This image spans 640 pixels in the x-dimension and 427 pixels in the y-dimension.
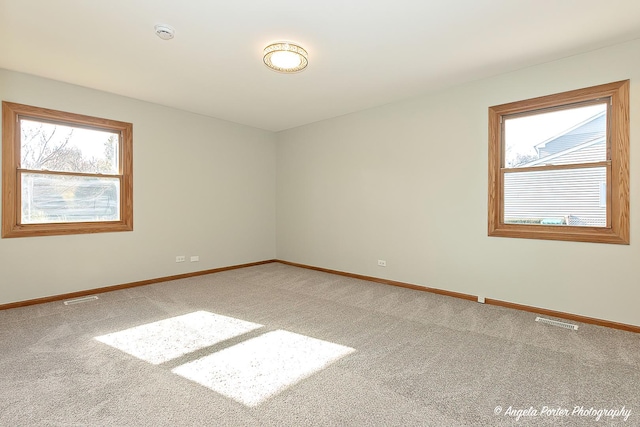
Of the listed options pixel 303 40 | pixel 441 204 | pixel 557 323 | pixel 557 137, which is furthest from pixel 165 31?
pixel 557 323

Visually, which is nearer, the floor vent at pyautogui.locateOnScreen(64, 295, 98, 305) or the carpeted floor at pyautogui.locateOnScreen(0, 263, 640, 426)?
the carpeted floor at pyautogui.locateOnScreen(0, 263, 640, 426)

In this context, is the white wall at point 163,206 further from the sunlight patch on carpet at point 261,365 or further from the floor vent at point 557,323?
the floor vent at point 557,323

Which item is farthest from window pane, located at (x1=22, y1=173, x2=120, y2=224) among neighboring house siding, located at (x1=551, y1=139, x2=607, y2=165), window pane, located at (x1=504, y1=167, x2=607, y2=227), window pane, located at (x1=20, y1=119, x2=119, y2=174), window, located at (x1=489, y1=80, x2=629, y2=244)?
neighboring house siding, located at (x1=551, y1=139, x2=607, y2=165)

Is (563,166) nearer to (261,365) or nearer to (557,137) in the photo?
(557,137)

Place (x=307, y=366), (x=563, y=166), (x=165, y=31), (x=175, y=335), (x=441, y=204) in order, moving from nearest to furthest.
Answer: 1. (x=307, y=366)
2. (x=165, y=31)
3. (x=175, y=335)
4. (x=563, y=166)
5. (x=441, y=204)

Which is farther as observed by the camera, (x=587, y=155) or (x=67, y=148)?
(x=67, y=148)

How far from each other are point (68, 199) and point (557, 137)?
572 cm

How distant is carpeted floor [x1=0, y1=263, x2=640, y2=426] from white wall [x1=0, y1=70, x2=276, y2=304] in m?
0.57

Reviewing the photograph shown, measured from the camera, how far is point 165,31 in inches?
→ 102

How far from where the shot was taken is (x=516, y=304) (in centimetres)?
342

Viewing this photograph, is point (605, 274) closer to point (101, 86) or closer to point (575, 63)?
point (575, 63)

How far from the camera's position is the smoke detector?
8.33 feet

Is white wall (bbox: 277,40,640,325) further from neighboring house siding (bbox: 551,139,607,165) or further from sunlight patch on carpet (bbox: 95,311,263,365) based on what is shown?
sunlight patch on carpet (bbox: 95,311,263,365)

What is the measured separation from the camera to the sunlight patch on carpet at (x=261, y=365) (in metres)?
1.90
